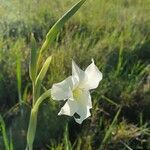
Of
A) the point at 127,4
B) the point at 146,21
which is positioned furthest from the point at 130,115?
the point at 127,4

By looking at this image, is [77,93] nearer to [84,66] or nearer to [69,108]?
[69,108]

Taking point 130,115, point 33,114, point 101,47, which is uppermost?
point 33,114

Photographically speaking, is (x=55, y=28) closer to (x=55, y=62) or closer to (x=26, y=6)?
(x=55, y=62)

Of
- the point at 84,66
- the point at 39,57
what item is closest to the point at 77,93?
the point at 39,57

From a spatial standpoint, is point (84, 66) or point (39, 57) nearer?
point (39, 57)

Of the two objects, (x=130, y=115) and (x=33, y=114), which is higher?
(x=33, y=114)

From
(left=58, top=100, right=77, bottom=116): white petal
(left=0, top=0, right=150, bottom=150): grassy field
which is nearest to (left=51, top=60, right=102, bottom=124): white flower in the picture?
(left=58, top=100, right=77, bottom=116): white petal

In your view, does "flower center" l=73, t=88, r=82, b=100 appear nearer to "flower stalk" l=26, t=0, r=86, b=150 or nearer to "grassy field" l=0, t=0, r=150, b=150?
"flower stalk" l=26, t=0, r=86, b=150
